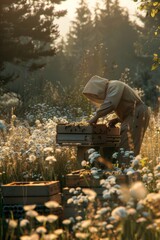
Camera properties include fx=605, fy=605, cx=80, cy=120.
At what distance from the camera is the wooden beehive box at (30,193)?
6371mm

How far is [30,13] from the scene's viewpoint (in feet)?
91.6

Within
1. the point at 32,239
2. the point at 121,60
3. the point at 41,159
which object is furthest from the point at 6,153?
the point at 121,60

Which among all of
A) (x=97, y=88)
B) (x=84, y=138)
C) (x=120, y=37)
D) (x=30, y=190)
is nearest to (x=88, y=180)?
(x=30, y=190)

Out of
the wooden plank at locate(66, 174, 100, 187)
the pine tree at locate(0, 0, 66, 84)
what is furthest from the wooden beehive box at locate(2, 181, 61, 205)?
the pine tree at locate(0, 0, 66, 84)

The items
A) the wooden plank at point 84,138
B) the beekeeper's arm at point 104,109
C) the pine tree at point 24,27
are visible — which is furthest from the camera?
the pine tree at point 24,27

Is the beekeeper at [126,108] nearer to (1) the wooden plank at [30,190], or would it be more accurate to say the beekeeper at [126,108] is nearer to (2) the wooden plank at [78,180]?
(2) the wooden plank at [78,180]

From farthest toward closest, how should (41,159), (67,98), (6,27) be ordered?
1. (6,27)
2. (67,98)
3. (41,159)

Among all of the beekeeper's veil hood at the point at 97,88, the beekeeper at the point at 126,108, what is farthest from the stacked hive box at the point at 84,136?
the beekeeper's veil hood at the point at 97,88

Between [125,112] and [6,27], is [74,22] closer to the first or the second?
[6,27]

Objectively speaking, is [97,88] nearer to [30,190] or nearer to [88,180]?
[88,180]

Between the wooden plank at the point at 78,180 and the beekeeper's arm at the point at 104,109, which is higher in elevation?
the beekeeper's arm at the point at 104,109

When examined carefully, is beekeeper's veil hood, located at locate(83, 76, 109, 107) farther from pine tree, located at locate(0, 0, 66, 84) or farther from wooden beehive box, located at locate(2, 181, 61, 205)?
pine tree, located at locate(0, 0, 66, 84)

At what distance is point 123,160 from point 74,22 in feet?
234

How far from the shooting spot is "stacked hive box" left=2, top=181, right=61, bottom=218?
20.9 ft
